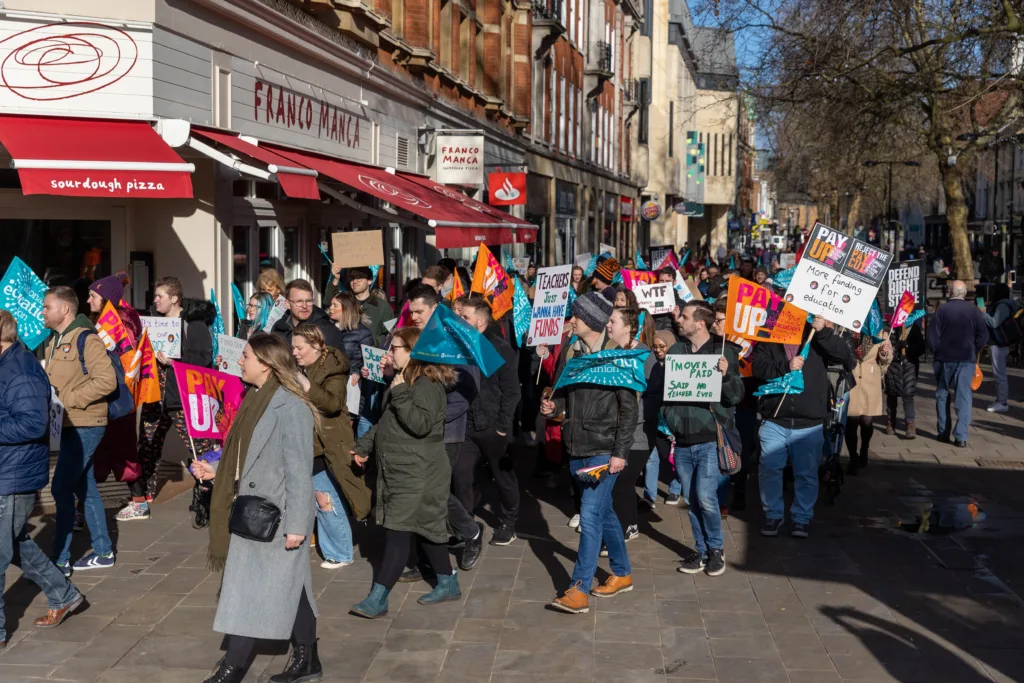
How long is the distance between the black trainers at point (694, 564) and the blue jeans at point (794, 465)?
1.15m

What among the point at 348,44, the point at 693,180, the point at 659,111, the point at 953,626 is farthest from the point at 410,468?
the point at 693,180

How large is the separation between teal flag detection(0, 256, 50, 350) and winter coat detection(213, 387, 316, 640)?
3.67 meters

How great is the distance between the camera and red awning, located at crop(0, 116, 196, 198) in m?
9.76

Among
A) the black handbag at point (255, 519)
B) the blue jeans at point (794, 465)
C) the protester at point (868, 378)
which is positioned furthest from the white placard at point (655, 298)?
the black handbag at point (255, 519)

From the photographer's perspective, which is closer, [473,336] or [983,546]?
[473,336]

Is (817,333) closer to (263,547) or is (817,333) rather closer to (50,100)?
(263,547)

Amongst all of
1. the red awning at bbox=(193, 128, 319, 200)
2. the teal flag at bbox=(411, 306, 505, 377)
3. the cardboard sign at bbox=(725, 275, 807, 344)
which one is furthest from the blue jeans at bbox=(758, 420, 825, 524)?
the red awning at bbox=(193, 128, 319, 200)

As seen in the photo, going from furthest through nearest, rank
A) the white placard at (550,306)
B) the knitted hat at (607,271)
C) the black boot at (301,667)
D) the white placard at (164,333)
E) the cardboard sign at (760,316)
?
the knitted hat at (607,271) → the white placard at (550,306) → the white placard at (164,333) → the cardboard sign at (760,316) → the black boot at (301,667)

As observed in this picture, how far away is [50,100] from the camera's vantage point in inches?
429

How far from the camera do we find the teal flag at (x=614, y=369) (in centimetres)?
734

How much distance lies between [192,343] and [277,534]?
4.32 meters

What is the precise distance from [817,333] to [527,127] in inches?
903

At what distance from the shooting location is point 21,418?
6.45 m

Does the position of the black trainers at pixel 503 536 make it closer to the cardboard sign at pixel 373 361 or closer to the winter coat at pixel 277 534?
the cardboard sign at pixel 373 361
